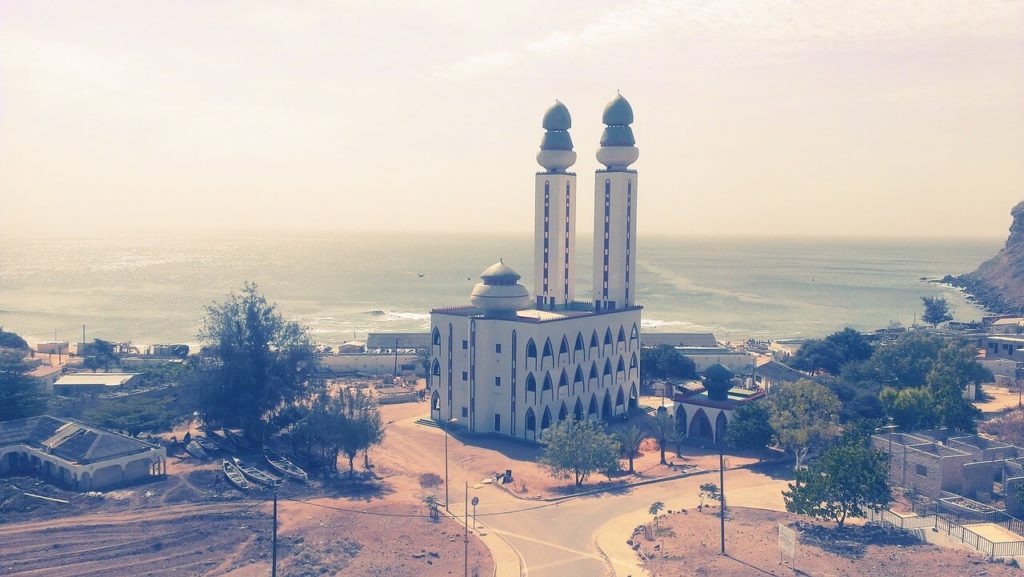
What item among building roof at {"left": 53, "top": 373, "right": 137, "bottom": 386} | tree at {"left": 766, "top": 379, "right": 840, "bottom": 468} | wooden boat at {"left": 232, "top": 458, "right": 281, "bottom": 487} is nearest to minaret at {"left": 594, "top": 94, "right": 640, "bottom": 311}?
tree at {"left": 766, "top": 379, "right": 840, "bottom": 468}

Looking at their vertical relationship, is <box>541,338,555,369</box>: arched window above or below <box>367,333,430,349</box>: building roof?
above

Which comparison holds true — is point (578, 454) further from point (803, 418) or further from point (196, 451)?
point (196, 451)

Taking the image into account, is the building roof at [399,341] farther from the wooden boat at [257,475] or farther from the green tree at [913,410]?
the green tree at [913,410]

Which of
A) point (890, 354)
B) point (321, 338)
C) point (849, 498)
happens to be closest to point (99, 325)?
point (321, 338)

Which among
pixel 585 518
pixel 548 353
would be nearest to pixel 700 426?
pixel 548 353

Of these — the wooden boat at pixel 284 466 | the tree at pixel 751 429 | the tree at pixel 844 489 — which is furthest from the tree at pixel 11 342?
the tree at pixel 844 489

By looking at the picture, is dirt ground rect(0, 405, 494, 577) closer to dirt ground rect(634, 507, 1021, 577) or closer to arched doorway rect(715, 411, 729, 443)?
dirt ground rect(634, 507, 1021, 577)

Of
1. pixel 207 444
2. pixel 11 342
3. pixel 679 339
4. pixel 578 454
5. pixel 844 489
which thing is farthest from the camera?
pixel 679 339
